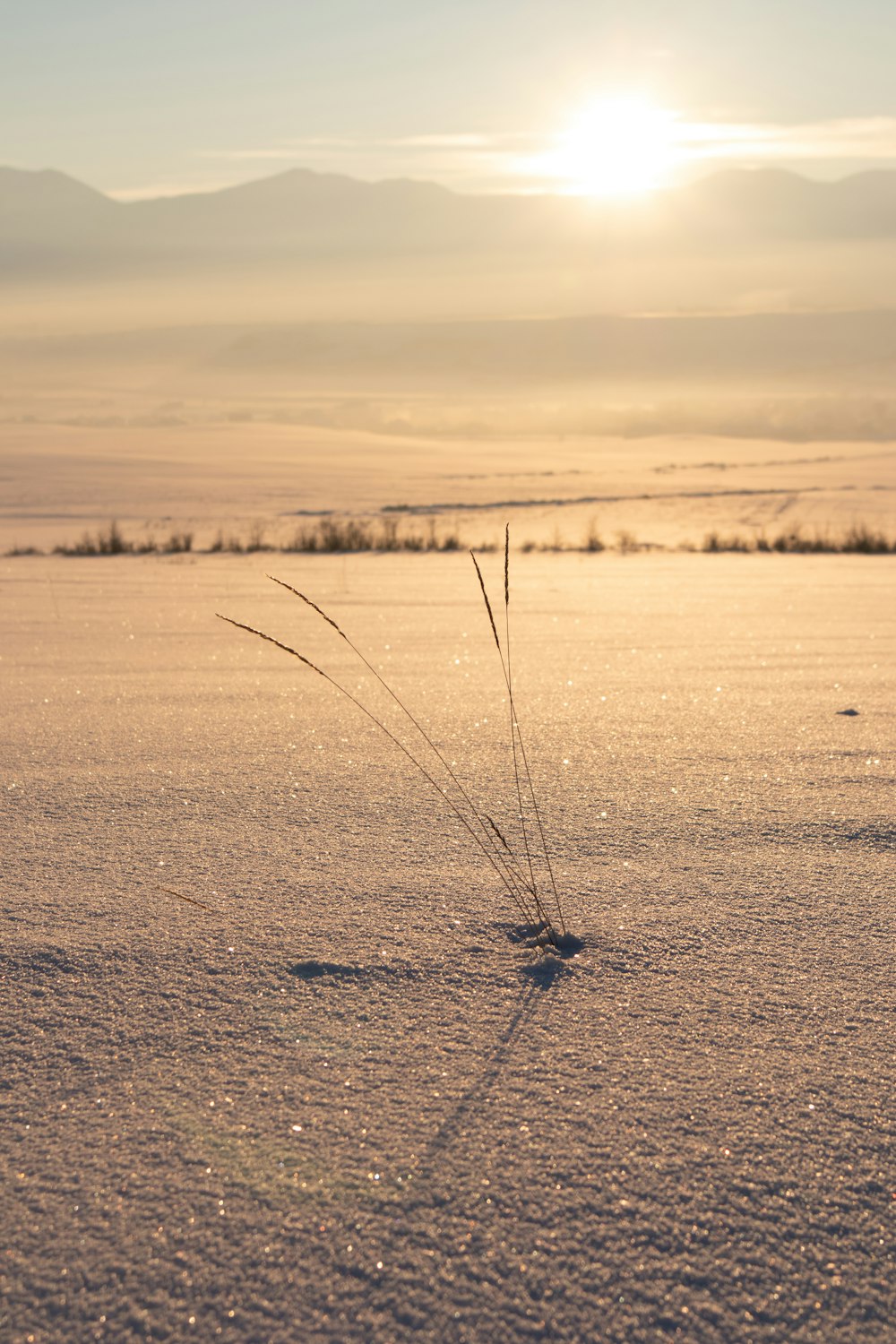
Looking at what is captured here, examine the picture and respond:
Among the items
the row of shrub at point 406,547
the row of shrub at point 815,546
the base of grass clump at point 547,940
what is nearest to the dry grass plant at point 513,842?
the base of grass clump at point 547,940

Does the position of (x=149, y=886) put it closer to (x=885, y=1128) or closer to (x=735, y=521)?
(x=885, y=1128)

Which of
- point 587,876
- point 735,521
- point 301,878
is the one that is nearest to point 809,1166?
point 587,876

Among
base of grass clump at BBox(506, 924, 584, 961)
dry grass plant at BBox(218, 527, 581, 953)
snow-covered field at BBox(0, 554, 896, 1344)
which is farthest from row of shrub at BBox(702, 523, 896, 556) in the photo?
base of grass clump at BBox(506, 924, 584, 961)

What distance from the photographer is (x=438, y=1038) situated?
1553mm

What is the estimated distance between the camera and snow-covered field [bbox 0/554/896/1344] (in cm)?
113

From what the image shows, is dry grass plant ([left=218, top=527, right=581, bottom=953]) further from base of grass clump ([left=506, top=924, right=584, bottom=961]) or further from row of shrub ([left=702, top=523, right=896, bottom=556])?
row of shrub ([left=702, top=523, right=896, bottom=556])

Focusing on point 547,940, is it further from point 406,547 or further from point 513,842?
point 406,547

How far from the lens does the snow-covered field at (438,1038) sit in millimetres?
1132

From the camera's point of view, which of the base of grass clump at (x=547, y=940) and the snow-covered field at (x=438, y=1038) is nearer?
the snow-covered field at (x=438, y=1038)

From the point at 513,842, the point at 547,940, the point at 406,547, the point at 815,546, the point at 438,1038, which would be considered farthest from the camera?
the point at 406,547

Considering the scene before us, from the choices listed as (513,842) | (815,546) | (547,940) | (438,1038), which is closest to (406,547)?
(815,546)

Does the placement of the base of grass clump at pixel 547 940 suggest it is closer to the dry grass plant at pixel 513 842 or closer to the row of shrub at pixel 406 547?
the dry grass plant at pixel 513 842

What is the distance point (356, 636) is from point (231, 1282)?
13.3ft

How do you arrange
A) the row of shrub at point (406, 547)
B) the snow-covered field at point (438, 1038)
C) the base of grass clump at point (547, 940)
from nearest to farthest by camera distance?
the snow-covered field at point (438, 1038)
the base of grass clump at point (547, 940)
the row of shrub at point (406, 547)
